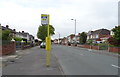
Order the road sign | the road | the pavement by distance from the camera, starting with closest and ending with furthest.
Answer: the pavement, the road, the road sign

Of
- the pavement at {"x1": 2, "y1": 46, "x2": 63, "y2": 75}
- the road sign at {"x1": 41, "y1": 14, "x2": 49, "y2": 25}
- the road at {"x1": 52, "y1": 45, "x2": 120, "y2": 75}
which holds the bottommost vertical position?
the road at {"x1": 52, "y1": 45, "x2": 120, "y2": 75}

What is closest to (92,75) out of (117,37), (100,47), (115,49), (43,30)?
(117,37)

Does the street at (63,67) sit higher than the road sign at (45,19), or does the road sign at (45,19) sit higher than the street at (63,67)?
the road sign at (45,19)

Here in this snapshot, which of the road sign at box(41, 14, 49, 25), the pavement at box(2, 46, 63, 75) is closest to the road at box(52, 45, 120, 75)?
the pavement at box(2, 46, 63, 75)

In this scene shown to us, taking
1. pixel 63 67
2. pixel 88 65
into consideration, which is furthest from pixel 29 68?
pixel 88 65

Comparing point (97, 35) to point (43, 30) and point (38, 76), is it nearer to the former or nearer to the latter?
point (43, 30)

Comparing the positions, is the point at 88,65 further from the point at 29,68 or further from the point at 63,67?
the point at 29,68

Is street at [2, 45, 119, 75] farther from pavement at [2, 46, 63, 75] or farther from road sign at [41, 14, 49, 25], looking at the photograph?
road sign at [41, 14, 49, 25]

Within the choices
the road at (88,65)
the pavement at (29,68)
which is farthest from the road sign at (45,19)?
the road at (88,65)

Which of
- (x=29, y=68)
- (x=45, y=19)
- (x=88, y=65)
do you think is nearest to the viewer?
(x=29, y=68)

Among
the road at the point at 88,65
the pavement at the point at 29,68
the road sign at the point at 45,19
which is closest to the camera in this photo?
the pavement at the point at 29,68

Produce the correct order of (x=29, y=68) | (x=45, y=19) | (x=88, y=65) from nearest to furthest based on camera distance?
(x=29, y=68) → (x=45, y=19) → (x=88, y=65)

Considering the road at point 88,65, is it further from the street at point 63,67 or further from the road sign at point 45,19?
the road sign at point 45,19

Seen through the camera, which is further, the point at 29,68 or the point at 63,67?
the point at 63,67
